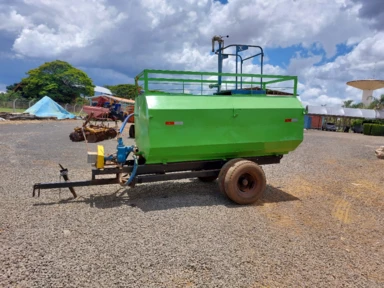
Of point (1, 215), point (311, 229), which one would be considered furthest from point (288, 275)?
point (1, 215)

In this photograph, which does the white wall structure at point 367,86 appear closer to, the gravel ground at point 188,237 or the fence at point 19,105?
the fence at point 19,105

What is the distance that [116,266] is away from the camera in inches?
139

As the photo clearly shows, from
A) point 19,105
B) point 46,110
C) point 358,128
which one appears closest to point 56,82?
point 19,105

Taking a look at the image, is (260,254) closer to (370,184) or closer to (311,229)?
(311,229)

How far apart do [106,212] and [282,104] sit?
13.4 ft

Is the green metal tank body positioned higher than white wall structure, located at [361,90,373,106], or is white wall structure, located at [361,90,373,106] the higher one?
white wall structure, located at [361,90,373,106]

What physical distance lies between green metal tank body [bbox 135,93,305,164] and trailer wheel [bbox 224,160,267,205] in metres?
0.42

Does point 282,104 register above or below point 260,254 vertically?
above

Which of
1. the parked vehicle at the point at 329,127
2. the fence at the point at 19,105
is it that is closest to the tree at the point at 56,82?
the fence at the point at 19,105

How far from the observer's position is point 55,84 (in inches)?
1988

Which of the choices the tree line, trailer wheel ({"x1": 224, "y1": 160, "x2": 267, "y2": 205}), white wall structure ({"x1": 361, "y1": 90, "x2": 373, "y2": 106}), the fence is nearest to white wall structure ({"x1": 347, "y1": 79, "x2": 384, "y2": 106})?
white wall structure ({"x1": 361, "y1": 90, "x2": 373, "y2": 106})

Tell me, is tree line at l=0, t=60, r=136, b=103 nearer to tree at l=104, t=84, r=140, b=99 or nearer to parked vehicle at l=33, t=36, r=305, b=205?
tree at l=104, t=84, r=140, b=99

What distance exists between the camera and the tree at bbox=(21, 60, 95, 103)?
50.4m

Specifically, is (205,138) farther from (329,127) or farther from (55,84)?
(55,84)
